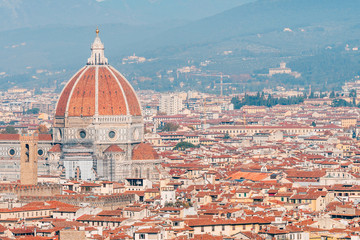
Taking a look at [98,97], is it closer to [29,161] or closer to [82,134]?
[82,134]

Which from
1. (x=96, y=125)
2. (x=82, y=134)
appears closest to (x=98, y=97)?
(x=96, y=125)

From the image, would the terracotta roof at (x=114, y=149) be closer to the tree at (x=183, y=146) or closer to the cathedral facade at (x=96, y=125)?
the cathedral facade at (x=96, y=125)

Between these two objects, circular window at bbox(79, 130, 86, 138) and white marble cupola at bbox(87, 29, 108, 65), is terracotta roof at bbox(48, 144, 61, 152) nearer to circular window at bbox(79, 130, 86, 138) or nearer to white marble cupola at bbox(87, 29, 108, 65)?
circular window at bbox(79, 130, 86, 138)

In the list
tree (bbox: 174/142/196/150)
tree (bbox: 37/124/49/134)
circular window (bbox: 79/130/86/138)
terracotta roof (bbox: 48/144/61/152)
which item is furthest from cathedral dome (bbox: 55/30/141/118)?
tree (bbox: 37/124/49/134)

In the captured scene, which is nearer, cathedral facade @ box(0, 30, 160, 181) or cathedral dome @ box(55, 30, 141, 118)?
cathedral facade @ box(0, 30, 160, 181)

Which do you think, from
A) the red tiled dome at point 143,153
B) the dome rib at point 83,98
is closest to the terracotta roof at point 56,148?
the dome rib at point 83,98

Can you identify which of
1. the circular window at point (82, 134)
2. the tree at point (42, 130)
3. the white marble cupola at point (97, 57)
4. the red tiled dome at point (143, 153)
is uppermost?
the white marble cupola at point (97, 57)

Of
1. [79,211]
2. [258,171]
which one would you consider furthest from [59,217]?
[258,171]
